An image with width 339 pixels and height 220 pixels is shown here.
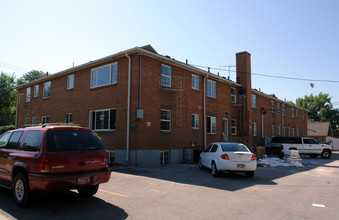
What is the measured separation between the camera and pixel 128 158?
14.7m

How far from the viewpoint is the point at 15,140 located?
6.76m

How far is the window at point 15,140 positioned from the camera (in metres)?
6.61

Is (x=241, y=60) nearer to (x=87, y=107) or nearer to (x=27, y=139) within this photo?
(x=87, y=107)

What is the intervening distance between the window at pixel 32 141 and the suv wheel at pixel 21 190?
2.01 ft

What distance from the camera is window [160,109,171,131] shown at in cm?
1656

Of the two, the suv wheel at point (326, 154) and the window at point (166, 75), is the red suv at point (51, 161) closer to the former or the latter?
the window at point (166, 75)

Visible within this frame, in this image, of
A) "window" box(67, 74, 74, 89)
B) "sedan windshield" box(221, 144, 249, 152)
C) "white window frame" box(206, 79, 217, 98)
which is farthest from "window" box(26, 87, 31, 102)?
"sedan windshield" box(221, 144, 249, 152)

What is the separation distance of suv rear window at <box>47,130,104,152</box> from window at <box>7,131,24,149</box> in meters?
1.27

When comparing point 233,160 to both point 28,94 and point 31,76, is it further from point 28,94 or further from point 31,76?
point 31,76

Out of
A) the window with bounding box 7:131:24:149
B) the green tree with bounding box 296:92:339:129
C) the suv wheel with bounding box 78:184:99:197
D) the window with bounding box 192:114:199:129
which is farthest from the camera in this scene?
the green tree with bounding box 296:92:339:129

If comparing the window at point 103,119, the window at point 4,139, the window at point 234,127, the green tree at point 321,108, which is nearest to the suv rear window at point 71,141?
the window at point 4,139

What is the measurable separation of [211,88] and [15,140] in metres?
16.3

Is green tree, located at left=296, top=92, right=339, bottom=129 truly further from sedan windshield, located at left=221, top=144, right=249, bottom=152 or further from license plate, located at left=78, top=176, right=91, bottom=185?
license plate, located at left=78, top=176, right=91, bottom=185

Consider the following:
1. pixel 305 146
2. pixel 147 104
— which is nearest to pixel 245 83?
pixel 305 146
